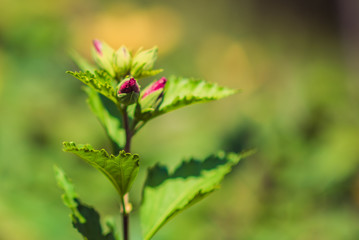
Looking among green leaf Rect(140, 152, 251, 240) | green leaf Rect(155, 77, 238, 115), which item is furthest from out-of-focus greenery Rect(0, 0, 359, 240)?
green leaf Rect(155, 77, 238, 115)

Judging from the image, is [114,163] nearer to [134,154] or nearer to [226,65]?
[134,154]

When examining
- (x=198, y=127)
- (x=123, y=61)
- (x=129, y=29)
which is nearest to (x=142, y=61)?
(x=123, y=61)

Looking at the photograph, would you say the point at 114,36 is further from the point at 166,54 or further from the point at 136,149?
the point at 136,149

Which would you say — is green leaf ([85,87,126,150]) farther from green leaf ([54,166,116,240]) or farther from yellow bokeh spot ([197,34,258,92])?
yellow bokeh spot ([197,34,258,92])

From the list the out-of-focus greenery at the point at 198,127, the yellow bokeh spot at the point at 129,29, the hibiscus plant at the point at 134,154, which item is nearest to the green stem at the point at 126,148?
the hibiscus plant at the point at 134,154

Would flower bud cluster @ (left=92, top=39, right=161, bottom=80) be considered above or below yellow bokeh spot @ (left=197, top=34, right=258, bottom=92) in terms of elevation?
above

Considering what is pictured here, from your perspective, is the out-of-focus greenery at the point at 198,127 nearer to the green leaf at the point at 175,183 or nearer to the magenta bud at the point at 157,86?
the green leaf at the point at 175,183

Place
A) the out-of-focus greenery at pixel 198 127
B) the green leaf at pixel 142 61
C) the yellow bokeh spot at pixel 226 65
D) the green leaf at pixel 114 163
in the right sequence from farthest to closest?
1. the yellow bokeh spot at pixel 226 65
2. the out-of-focus greenery at pixel 198 127
3. the green leaf at pixel 142 61
4. the green leaf at pixel 114 163
